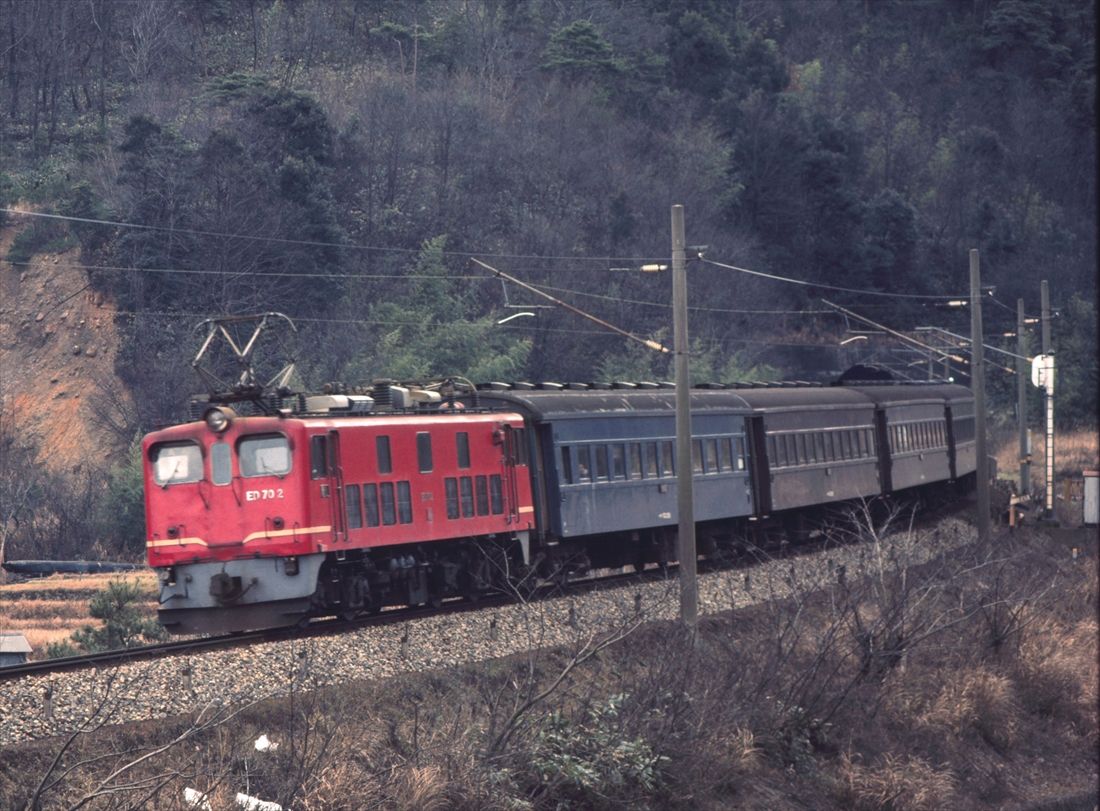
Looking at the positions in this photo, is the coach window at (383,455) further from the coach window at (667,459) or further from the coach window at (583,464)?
the coach window at (667,459)

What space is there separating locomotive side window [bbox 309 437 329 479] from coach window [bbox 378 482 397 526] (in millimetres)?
1114

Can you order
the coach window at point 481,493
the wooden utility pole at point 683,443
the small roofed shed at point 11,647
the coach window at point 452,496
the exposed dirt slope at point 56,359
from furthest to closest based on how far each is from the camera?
the exposed dirt slope at point 56,359 → the coach window at point 481,493 → the coach window at point 452,496 → the wooden utility pole at point 683,443 → the small roofed shed at point 11,647

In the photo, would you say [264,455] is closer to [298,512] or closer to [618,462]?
[298,512]

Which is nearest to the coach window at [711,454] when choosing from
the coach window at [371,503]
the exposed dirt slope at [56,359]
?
the coach window at [371,503]

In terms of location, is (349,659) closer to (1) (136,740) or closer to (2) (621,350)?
(1) (136,740)

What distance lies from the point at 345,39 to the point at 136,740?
56.7 meters

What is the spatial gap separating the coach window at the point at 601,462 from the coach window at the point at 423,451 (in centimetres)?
448

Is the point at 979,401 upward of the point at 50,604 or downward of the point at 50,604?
upward

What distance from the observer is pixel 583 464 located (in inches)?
1049

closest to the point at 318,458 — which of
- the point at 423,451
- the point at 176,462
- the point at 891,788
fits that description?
the point at 176,462

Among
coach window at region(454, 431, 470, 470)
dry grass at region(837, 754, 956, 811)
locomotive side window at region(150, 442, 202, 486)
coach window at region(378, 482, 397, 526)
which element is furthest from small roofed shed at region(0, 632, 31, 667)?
dry grass at region(837, 754, 956, 811)

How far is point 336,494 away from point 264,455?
41.7 inches

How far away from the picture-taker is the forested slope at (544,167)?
5025cm

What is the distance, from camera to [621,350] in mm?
63719
